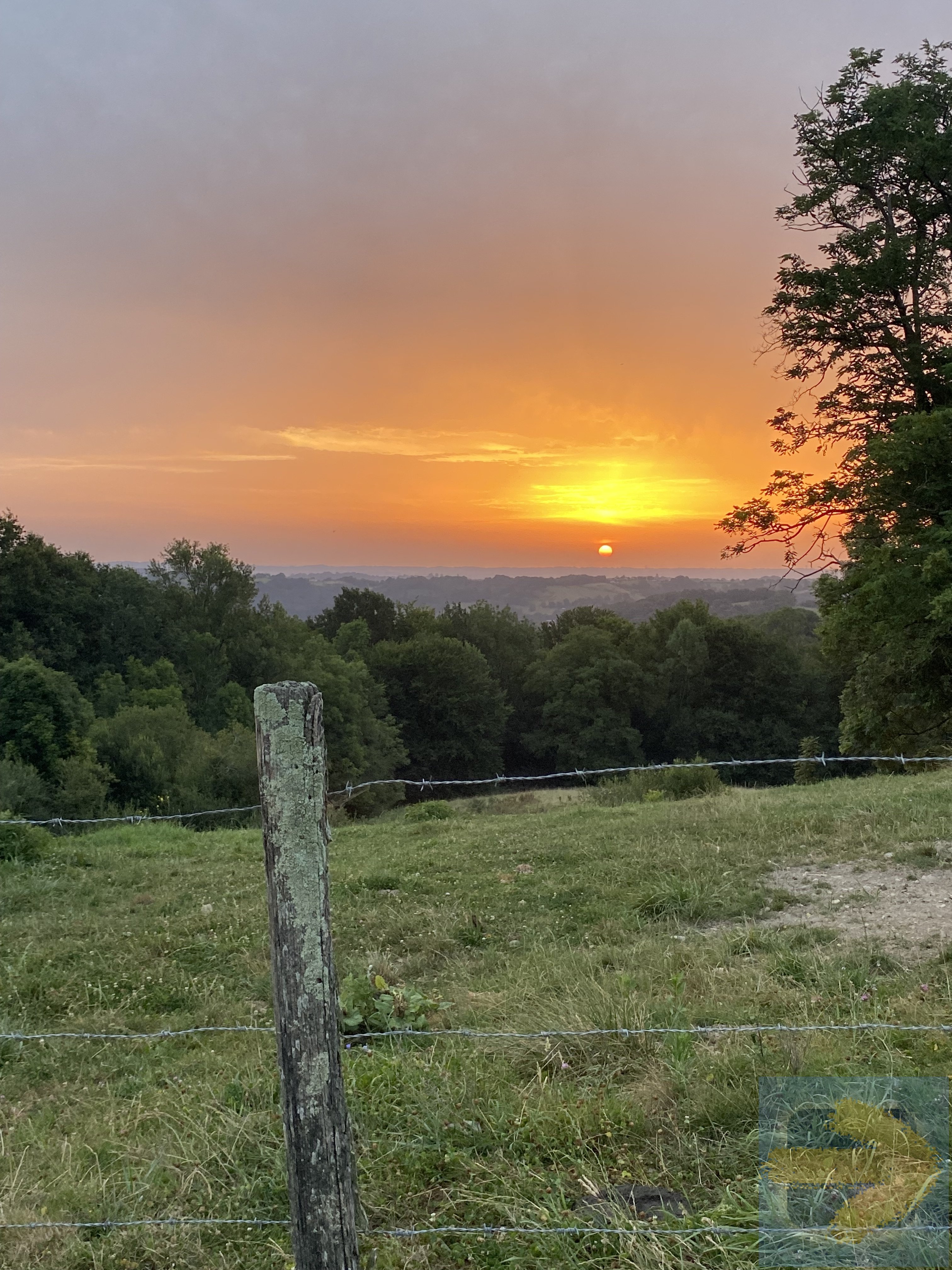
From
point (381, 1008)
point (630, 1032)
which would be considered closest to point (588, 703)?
point (381, 1008)

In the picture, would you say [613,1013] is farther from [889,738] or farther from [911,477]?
[889,738]

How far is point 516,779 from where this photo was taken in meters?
7.52

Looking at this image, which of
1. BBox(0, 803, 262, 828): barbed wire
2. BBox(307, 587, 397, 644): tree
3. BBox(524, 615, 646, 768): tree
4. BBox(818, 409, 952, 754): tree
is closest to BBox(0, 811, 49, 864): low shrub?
BBox(0, 803, 262, 828): barbed wire

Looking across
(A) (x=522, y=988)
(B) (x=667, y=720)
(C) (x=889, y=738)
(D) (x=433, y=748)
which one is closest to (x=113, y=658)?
(D) (x=433, y=748)

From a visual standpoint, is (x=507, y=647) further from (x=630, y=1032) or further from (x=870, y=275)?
(x=630, y=1032)

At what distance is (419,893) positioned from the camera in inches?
365

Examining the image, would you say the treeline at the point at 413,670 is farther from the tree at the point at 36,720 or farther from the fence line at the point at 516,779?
the tree at the point at 36,720

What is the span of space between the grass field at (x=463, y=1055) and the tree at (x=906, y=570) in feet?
21.5

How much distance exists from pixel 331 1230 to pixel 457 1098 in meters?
1.05

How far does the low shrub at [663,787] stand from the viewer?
66.9 feet

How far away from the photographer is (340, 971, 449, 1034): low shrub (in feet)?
→ 15.3

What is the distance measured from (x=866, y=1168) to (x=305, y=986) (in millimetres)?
2053

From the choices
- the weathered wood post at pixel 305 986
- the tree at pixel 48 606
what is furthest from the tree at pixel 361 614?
the weathered wood post at pixel 305 986

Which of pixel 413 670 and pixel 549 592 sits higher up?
pixel 549 592
